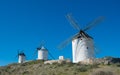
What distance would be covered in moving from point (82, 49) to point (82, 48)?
0.63 feet

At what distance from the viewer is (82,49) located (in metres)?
49.0

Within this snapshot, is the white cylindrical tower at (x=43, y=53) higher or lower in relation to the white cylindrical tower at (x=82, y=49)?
higher

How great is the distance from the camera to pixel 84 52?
161 ft

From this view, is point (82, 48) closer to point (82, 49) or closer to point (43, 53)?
point (82, 49)

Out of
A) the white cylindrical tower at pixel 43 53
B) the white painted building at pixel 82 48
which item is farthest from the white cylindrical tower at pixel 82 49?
the white cylindrical tower at pixel 43 53

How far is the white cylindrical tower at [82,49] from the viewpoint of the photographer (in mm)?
48844

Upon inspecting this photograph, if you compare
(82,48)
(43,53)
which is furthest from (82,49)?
(43,53)

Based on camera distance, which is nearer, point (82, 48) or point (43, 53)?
point (82, 48)

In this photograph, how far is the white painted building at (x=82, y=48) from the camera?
48844mm

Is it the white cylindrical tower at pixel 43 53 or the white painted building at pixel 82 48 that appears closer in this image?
the white painted building at pixel 82 48

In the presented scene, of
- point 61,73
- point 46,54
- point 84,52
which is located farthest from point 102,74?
point 46,54

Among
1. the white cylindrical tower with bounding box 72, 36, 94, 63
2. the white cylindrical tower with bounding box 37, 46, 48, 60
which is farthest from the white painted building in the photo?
the white cylindrical tower with bounding box 37, 46, 48, 60

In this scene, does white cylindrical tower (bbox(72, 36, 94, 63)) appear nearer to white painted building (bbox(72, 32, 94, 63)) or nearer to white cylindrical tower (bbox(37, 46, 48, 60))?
white painted building (bbox(72, 32, 94, 63))

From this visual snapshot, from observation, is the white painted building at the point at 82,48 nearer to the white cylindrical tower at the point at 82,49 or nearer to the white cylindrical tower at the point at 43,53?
the white cylindrical tower at the point at 82,49
